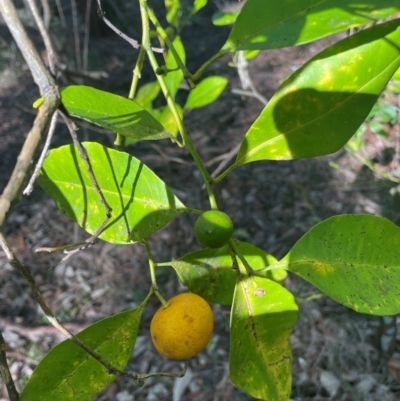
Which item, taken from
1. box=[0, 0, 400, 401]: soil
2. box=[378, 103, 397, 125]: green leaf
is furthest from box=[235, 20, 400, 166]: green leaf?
box=[378, 103, 397, 125]: green leaf

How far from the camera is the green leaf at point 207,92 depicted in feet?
4.03

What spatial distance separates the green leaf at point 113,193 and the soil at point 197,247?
63cm

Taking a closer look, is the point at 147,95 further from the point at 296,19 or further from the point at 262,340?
the point at 262,340

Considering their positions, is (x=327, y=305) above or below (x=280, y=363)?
below

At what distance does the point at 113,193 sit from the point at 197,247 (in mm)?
1562

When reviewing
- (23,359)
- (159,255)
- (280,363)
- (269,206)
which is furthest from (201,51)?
(280,363)

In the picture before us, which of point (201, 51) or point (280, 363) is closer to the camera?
point (280, 363)

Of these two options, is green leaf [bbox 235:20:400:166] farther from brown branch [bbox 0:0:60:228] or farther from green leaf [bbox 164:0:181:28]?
green leaf [bbox 164:0:181:28]

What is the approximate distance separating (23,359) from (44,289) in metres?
0.35

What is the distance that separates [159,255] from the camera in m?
2.19

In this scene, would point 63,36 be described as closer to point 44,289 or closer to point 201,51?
point 201,51

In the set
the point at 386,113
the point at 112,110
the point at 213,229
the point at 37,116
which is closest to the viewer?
the point at 37,116

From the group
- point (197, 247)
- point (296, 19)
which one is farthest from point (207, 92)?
point (197, 247)

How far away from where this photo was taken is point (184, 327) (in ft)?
1.90
